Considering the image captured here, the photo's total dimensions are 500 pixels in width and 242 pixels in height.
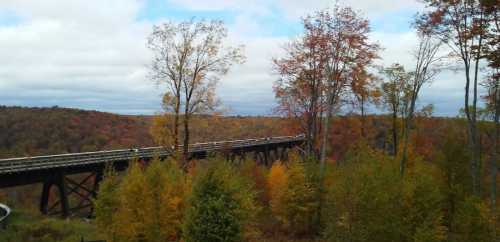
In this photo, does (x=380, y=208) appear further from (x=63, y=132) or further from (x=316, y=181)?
(x=63, y=132)

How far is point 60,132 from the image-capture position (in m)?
71.6

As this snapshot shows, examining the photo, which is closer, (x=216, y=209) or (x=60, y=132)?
(x=216, y=209)

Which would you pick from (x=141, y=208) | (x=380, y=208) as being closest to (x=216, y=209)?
(x=141, y=208)

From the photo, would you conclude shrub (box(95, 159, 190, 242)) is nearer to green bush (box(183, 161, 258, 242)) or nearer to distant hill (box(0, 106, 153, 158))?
green bush (box(183, 161, 258, 242))

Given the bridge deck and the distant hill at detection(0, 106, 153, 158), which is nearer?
the bridge deck

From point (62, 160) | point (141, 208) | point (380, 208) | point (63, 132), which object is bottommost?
point (141, 208)

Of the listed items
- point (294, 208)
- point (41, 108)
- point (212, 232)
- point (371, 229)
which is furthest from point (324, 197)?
point (41, 108)

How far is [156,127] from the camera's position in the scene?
26031 mm

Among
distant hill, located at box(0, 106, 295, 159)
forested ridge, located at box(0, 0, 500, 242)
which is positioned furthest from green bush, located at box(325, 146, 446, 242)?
distant hill, located at box(0, 106, 295, 159)

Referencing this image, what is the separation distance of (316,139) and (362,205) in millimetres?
9729

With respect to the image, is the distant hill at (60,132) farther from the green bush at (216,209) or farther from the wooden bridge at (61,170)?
the green bush at (216,209)

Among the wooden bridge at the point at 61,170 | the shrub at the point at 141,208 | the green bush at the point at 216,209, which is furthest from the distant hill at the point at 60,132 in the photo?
the green bush at the point at 216,209

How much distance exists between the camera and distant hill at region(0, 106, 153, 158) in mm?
64875

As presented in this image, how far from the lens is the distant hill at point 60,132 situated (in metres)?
64.9
